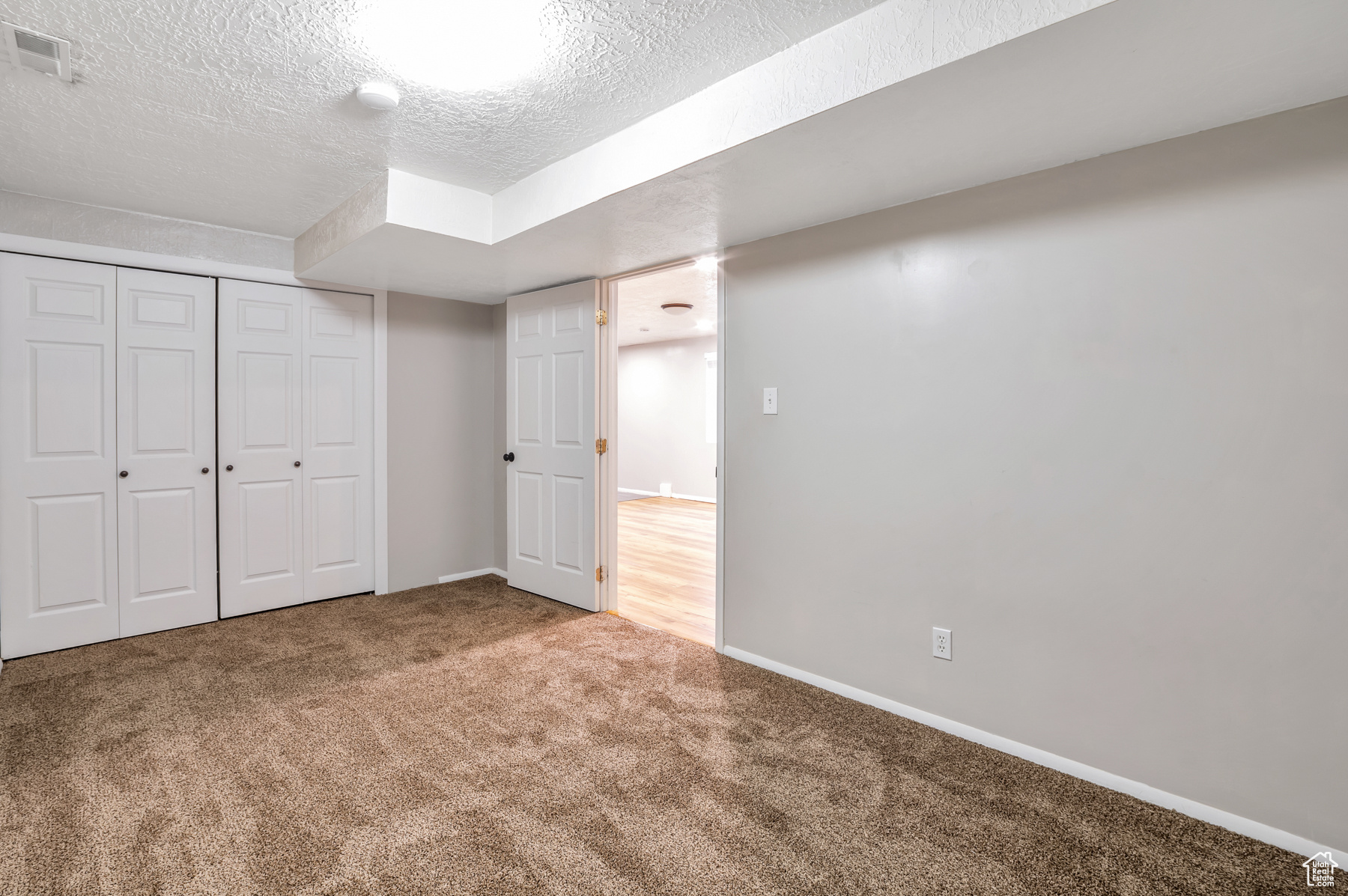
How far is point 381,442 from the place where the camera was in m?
4.20

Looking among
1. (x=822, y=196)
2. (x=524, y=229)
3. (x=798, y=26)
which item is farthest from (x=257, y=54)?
(x=822, y=196)

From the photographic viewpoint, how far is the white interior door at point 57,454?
3023 mm

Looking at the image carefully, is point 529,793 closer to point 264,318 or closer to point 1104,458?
point 1104,458

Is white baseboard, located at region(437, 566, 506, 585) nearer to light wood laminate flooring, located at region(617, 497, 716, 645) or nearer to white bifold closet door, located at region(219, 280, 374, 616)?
white bifold closet door, located at region(219, 280, 374, 616)

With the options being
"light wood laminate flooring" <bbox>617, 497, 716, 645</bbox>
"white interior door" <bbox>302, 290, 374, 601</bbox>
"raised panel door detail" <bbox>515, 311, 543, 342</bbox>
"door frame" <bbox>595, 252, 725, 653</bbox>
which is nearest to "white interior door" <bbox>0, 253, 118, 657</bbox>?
"white interior door" <bbox>302, 290, 374, 601</bbox>

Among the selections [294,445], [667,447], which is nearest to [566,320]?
[294,445]

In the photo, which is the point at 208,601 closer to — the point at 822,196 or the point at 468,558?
the point at 468,558

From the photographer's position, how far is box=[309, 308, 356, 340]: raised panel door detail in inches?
154

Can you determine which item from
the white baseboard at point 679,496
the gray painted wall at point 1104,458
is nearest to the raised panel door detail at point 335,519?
the gray painted wall at point 1104,458

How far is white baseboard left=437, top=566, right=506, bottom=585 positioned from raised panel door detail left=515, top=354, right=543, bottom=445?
3.63 ft

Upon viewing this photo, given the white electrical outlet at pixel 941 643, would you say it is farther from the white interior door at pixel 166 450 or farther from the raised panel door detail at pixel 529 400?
the white interior door at pixel 166 450

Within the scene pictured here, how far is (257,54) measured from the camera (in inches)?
72.0

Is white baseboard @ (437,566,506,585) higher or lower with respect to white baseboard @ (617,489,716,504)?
lower

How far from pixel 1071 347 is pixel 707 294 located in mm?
4221
